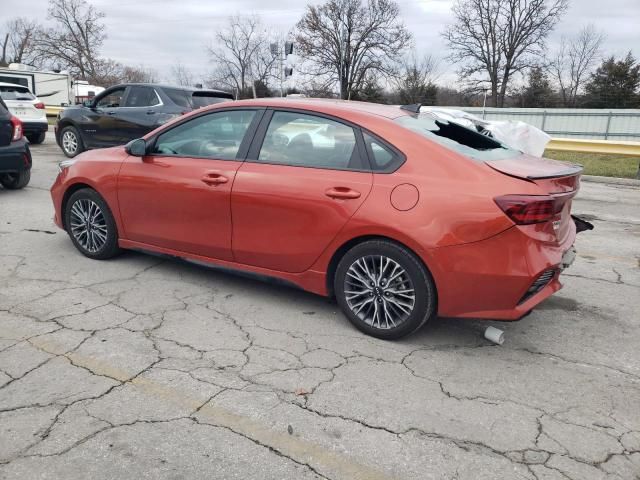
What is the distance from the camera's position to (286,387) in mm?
3088

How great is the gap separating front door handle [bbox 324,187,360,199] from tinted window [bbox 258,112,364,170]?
0.17 meters

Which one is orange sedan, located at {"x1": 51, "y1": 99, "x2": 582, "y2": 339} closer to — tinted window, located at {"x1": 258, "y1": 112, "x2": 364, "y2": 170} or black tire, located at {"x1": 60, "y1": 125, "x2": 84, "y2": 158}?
tinted window, located at {"x1": 258, "y1": 112, "x2": 364, "y2": 170}

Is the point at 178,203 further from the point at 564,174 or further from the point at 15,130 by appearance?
the point at 15,130

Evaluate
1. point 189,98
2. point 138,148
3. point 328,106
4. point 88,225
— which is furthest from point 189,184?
point 189,98

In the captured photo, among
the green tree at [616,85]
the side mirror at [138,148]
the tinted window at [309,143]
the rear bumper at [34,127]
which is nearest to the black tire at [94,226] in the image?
the side mirror at [138,148]

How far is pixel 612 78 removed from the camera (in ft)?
124

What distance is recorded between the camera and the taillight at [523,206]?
3.24 m

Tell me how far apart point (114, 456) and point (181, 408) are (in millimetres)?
443

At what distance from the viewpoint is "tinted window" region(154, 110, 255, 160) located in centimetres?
430

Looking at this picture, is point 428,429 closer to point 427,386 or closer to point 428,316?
point 427,386

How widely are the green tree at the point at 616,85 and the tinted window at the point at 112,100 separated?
32.1 metres

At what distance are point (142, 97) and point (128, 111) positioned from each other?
394 millimetres

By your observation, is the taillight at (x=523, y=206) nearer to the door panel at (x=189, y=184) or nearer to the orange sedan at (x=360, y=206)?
the orange sedan at (x=360, y=206)

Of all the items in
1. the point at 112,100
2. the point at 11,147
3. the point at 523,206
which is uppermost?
the point at 112,100
